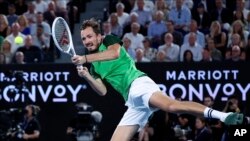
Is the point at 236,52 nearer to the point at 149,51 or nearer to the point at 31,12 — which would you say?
the point at 149,51

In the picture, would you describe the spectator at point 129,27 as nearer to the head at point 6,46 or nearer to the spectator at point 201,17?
the spectator at point 201,17

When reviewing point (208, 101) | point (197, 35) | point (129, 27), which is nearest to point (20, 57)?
point (129, 27)

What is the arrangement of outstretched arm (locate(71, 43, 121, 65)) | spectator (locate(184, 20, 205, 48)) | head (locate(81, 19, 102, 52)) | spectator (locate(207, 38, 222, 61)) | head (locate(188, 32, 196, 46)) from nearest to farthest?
1. outstretched arm (locate(71, 43, 121, 65))
2. head (locate(81, 19, 102, 52))
3. spectator (locate(207, 38, 222, 61))
4. head (locate(188, 32, 196, 46))
5. spectator (locate(184, 20, 205, 48))

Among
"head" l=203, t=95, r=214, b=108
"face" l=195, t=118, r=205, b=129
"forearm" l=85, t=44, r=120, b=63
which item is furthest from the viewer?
"head" l=203, t=95, r=214, b=108

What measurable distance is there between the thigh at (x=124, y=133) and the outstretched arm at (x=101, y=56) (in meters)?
1.03

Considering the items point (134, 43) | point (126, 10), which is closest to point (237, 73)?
point (134, 43)

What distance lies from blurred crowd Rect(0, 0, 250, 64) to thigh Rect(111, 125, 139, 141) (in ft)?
24.6

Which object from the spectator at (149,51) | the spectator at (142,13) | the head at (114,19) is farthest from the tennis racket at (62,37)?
the spectator at (142,13)

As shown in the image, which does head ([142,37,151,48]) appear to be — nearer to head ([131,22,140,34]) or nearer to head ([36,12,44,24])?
head ([131,22,140,34])

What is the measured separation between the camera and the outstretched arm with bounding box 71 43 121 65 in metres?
12.0

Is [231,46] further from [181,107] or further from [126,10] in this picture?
[181,107]

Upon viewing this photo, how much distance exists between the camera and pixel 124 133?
41.3 ft

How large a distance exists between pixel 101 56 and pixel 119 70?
71cm

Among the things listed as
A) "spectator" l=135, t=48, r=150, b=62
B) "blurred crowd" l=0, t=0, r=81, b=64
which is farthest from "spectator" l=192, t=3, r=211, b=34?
"blurred crowd" l=0, t=0, r=81, b=64
